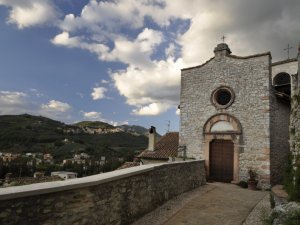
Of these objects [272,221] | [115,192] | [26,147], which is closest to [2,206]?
[115,192]

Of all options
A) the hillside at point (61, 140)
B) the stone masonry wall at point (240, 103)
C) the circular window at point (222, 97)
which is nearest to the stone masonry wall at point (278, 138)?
the stone masonry wall at point (240, 103)

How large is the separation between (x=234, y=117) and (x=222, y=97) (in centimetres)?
130

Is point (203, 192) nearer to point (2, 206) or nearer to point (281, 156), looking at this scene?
point (281, 156)

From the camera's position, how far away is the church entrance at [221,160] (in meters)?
13.0

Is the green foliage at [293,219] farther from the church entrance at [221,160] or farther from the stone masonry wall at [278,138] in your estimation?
the church entrance at [221,160]

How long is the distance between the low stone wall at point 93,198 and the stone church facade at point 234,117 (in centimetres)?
527

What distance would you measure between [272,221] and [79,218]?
12.1 ft

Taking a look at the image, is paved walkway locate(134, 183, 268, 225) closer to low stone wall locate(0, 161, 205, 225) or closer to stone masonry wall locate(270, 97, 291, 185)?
low stone wall locate(0, 161, 205, 225)

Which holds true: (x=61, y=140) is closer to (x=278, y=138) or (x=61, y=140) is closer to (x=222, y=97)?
(x=222, y=97)

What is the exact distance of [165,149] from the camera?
58.4 feet

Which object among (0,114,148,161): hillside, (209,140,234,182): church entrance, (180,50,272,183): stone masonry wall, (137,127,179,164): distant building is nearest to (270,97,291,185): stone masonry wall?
(180,50,272,183): stone masonry wall

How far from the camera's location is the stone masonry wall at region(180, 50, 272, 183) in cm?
1203

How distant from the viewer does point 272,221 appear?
5.27 meters

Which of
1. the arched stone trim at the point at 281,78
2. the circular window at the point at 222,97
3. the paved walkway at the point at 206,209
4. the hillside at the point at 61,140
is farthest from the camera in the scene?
the hillside at the point at 61,140
